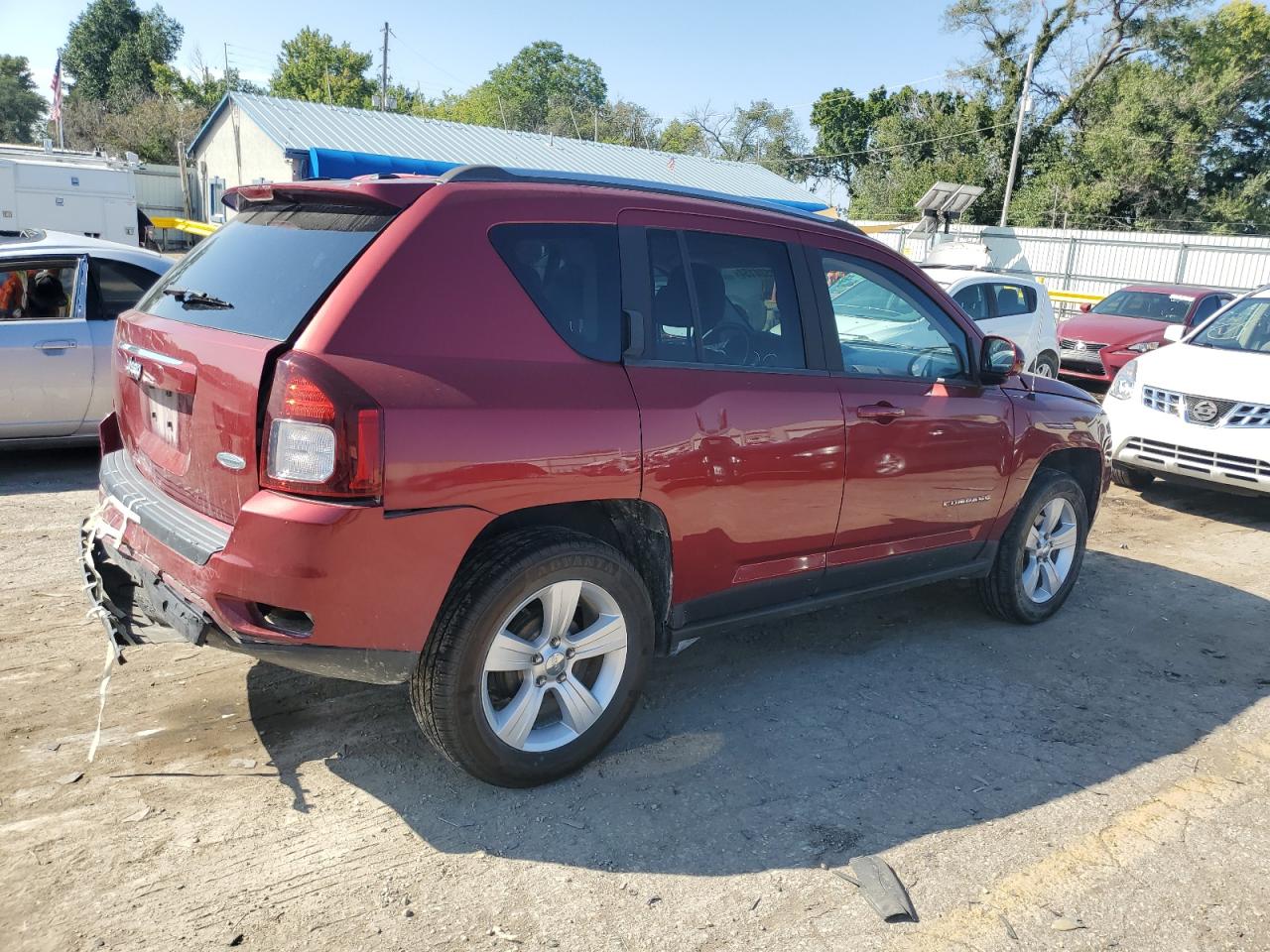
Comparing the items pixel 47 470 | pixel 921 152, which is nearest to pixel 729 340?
pixel 47 470

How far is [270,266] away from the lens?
317cm

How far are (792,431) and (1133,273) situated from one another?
1093 inches

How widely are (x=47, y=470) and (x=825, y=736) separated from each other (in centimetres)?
621

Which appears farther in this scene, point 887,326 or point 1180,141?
point 1180,141

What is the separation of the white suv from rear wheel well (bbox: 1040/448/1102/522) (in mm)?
6245

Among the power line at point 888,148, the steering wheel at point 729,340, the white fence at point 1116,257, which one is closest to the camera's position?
the steering wheel at point 729,340

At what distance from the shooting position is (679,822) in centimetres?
321

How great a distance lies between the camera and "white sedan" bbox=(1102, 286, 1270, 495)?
7309mm

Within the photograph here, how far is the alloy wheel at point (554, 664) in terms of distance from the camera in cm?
318

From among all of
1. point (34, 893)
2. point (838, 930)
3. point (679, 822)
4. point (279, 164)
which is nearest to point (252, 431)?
point (34, 893)

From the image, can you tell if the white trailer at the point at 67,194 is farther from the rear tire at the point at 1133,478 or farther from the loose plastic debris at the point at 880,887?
the loose plastic debris at the point at 880,887

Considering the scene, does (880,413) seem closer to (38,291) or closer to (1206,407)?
(1206,407)

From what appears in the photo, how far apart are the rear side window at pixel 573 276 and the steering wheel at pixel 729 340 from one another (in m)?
0.43

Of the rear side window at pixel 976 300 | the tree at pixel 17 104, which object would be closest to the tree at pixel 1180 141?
the rear side window at pixel 976 300
